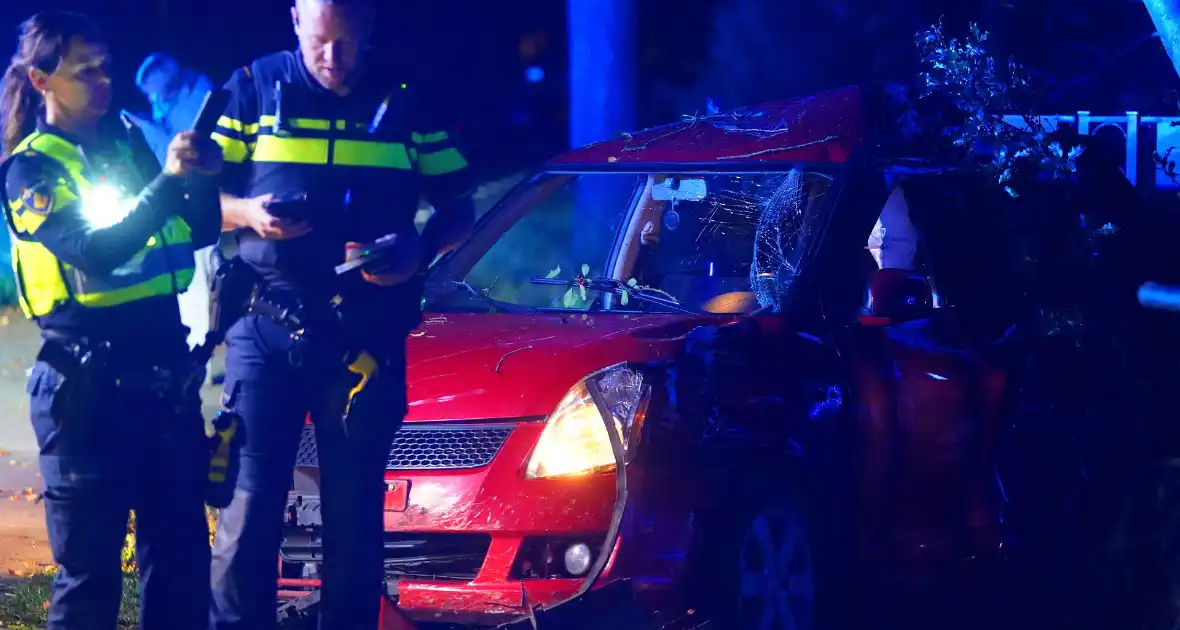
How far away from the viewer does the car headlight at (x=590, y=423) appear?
14.9ft

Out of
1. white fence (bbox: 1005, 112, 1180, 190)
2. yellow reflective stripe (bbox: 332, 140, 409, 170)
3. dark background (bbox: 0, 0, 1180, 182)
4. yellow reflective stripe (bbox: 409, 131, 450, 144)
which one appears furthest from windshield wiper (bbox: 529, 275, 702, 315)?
dark background (bbox: 0, 0, 1180, 182)

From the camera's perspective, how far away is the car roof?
588cm

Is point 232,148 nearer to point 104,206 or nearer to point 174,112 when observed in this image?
point 104,206

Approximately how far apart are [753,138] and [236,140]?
2.27m

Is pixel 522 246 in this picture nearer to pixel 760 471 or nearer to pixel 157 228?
pixel 760 471

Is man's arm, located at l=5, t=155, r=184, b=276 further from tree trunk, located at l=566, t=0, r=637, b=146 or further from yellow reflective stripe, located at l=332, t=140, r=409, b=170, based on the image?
tree trunk, located at l=566, t=0, r=637, b=146

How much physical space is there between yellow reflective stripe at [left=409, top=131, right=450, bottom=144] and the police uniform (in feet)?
1.93

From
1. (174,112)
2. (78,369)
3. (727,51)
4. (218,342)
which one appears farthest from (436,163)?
(727,51)

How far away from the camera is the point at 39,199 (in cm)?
412

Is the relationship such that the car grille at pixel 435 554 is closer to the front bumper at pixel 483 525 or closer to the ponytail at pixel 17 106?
the front bumper at pixel 483 525

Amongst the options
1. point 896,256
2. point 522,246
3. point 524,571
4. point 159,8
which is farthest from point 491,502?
point 159,8

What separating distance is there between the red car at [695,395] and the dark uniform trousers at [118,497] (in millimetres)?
566

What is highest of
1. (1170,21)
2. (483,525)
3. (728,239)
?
(1170,21)

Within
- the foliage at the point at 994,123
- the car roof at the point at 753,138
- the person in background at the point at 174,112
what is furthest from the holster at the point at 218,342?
the person in background at the point at 174,112
